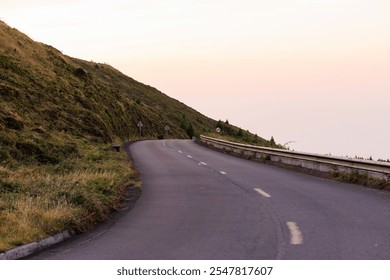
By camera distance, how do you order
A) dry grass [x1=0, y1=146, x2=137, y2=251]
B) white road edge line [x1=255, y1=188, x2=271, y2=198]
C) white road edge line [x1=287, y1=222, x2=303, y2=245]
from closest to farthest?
white road edge line [x1=287, y1=222, x2=303, y2=245] → dry grass [x1=0, y1=146, x2=137, y2=251] → white road edge line [x1=255, y1=188, x2=271, y2=198]

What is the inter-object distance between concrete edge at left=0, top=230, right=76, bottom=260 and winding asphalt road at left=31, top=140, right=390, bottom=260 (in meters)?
0.19

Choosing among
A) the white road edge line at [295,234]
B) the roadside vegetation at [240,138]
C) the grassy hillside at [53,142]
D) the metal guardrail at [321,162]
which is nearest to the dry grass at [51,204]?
the grassy hillside at [53,142]

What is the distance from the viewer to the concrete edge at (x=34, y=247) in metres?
6.96

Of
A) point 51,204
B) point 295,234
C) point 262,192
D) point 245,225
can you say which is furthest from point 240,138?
point 295,234

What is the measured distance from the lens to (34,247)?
7.56 metres

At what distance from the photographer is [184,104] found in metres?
154

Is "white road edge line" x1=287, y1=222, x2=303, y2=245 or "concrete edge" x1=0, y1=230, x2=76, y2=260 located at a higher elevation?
"white road edge line" x1=287, y1=222, x2=303, y2=245

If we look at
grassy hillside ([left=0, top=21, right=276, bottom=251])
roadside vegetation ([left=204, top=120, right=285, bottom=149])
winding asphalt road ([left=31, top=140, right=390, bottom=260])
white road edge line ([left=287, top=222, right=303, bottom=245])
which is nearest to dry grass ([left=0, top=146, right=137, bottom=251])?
grassy hillside ([left=0, top=21, right=276, bottom=251])

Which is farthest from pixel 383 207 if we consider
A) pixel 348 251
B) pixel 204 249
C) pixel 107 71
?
pixel 107 71

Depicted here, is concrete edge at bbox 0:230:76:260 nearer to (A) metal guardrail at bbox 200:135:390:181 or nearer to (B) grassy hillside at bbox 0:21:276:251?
(B) grassy hillside at bbox 0:21:276:251

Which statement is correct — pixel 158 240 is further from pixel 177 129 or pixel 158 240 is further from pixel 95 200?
pixel 177 129

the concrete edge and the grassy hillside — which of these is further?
the grassy hillside

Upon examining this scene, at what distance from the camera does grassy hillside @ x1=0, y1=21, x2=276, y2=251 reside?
9.43 metres

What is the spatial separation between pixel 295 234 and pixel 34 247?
13.7 ft
